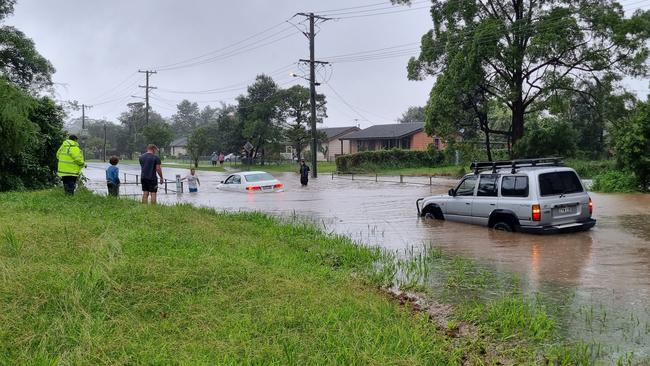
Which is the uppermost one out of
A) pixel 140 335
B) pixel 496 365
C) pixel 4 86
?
pixel 4 86

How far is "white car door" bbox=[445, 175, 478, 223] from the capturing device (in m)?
12.5

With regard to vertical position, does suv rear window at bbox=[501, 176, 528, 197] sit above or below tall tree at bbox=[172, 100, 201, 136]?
below

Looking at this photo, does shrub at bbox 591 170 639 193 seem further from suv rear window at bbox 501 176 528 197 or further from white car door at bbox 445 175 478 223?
suv rear window at bbox 501 176 528 197

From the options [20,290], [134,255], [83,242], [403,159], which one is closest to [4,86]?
[83,242]

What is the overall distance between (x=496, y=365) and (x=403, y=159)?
44.9m

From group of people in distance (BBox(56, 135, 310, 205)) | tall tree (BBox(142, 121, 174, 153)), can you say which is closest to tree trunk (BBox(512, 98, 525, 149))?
group of people in distance (BBox(56, 135, 310, 205))

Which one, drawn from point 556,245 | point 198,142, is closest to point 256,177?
point 556,245

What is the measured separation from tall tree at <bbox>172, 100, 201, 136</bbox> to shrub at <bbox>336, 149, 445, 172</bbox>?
11384 centimetres

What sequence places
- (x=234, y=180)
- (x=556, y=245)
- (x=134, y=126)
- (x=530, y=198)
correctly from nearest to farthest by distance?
(x=556, y=245) → (x=530, y=198) → (x=234, y=180) → (x=134, y=126)

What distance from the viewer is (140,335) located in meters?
4.32

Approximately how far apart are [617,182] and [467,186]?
13.8 meters

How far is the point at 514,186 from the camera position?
11188mm

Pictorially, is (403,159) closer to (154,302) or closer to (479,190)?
(479,190)

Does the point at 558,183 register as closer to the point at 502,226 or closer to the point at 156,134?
the point at 502,226
